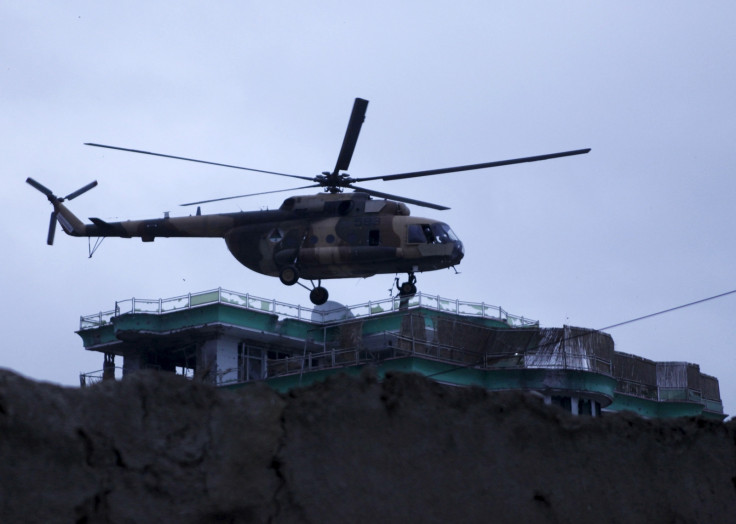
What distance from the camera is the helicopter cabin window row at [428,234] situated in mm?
24875

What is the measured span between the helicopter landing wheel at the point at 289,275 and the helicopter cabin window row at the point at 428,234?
292cm

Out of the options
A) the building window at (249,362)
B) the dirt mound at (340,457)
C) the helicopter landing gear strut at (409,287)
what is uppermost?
the building window at (249,362)

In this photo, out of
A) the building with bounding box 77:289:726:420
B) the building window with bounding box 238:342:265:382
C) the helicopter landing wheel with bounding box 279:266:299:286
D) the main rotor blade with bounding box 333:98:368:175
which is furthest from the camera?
the building window with bounding box 238:342:265:382

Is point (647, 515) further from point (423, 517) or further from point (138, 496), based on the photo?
point (138, 496)

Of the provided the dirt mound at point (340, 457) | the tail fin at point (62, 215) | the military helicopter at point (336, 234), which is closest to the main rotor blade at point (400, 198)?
the military helicopter at point (336, 234)

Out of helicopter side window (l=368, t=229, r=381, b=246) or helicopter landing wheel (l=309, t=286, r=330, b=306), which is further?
helicopter landing wheel (l=309, t=286, r=330, b=306)

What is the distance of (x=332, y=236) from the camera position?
25359 millimetres

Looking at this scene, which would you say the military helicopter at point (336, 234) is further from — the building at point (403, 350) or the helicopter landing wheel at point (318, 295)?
the building at point (403, 350)

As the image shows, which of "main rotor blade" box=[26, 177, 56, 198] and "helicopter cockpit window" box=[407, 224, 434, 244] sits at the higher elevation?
"main rotor blade" box=[26, 177, 56, 198]

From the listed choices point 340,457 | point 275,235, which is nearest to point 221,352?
point 275,235

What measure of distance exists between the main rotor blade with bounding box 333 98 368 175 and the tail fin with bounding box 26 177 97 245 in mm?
8148

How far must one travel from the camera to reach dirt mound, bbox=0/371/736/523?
461 cm

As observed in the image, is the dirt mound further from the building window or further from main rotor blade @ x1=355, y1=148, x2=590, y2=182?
the building window

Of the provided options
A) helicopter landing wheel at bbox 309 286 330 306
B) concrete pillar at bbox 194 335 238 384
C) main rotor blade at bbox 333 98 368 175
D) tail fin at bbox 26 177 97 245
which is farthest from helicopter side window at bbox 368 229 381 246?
concrete pillar at bbox 194 335 238 384
